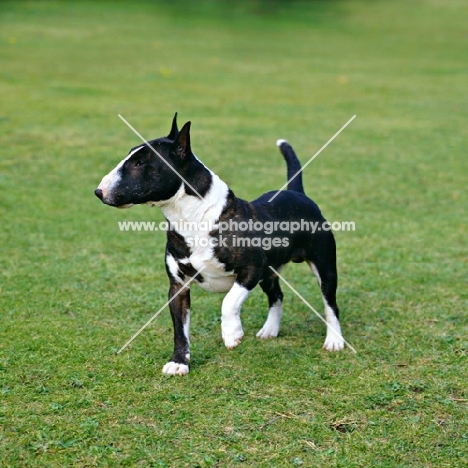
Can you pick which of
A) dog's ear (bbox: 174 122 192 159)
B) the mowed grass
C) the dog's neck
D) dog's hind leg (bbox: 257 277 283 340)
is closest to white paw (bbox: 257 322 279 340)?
dog's hind leg (bbox: 257 277 283 340)

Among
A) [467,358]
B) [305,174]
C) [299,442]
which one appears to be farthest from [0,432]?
[305,174]

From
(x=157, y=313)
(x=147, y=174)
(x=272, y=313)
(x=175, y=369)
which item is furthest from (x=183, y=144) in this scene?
(x=157, y=313)

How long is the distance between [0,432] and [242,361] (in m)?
1.93

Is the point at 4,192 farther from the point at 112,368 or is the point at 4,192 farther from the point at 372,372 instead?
the point at 372,372

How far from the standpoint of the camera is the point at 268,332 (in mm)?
6684

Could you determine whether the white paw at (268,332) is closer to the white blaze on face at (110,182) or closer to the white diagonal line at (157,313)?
the white diagonal line at (157,313)

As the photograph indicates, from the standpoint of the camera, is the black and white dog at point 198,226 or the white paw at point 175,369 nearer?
the black and white dog at point 198,226

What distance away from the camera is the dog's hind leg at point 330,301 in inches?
255

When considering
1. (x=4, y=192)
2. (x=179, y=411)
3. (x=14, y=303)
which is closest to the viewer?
(x=179, y=411)

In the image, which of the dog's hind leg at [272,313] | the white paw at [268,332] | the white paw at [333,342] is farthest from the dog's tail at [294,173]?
the white paw at [333,342]

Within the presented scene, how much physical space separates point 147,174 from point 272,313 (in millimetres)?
1850

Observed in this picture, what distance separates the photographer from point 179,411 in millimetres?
5230

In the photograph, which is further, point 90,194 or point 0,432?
point 90,194

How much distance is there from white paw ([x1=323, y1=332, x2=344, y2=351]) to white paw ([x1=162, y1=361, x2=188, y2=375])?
4.08 ft
